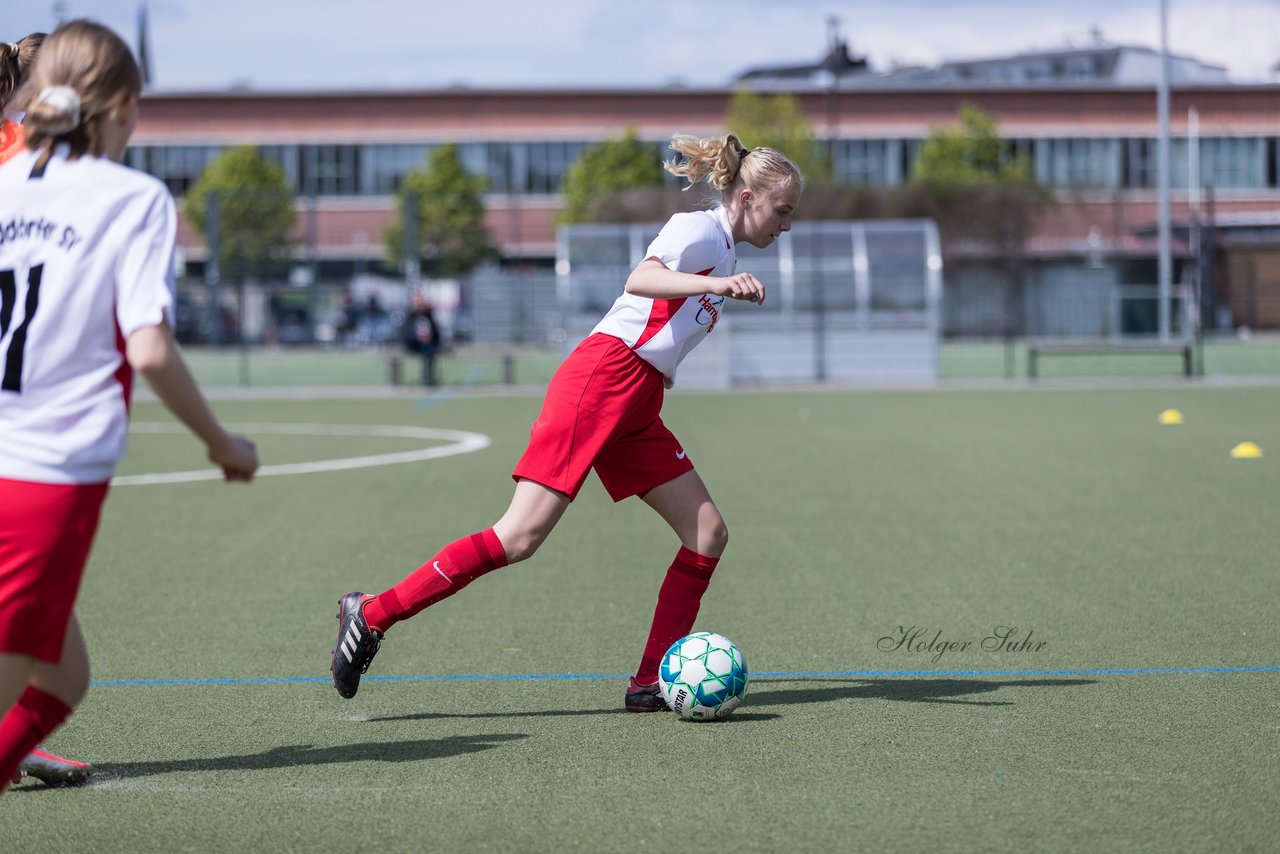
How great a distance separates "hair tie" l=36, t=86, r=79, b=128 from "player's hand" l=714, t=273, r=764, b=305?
1.86m

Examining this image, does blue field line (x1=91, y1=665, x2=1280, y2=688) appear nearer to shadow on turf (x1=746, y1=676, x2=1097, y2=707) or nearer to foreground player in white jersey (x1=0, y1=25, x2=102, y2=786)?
shadow on turf (x1=746, y1=676, x2=1097, y2=707)

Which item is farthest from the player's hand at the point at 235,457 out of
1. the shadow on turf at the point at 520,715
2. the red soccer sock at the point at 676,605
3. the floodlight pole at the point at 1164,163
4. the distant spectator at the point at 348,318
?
the distant spectator at the point at 348,318

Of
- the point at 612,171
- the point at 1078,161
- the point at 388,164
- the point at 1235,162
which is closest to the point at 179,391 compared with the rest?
the point at 612,171

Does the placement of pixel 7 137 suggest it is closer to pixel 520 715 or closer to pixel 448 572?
pixel 448 572

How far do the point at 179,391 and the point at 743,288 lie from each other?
5.84 ft

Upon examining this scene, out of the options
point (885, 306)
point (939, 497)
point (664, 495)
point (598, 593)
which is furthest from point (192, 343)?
point (664, 495)

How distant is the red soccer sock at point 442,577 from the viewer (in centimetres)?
516

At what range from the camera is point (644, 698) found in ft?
17.8

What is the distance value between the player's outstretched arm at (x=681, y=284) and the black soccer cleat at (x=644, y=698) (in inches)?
53.0

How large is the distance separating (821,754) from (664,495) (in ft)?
3.46

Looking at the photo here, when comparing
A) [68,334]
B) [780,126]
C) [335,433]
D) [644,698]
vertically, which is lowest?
[335,433]

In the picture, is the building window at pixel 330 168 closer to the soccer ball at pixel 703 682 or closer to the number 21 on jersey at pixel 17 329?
the soccer ball at pixel 703 682

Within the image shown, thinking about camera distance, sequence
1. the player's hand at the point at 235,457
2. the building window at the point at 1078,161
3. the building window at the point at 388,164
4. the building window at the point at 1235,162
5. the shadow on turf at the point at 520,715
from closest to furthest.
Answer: the player's hand at the point at 235,457, the shadow on turf at the point at 520,715, the building window at the point at 1235,162, the building window at the point at 388,164, the building window at the point at 1078,161

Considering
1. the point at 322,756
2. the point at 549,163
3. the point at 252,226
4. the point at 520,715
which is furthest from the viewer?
the point at 549,163
